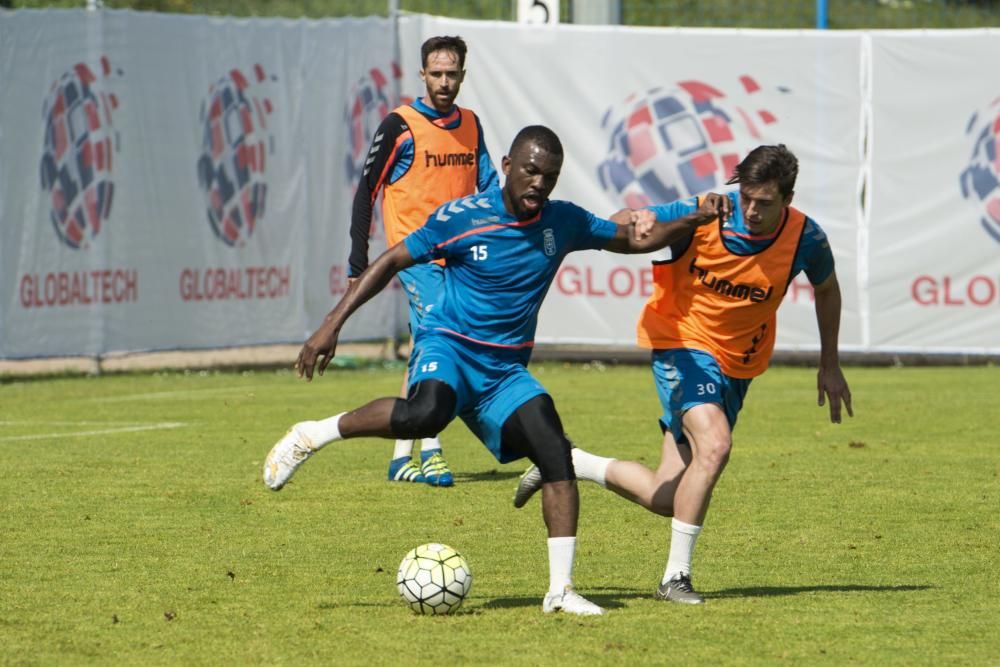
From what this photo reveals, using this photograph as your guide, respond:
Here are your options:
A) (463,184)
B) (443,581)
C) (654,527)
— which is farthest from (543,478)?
(463,184)

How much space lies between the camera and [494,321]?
736cm

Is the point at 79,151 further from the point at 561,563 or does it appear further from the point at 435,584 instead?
the point at 561,563

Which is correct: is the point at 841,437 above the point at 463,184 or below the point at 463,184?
below

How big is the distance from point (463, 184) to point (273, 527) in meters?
2.83

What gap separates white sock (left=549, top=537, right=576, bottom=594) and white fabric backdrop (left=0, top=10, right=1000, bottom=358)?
9869 mm

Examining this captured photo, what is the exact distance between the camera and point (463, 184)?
11.1 metres

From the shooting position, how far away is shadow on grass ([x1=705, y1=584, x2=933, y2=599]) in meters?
7.50

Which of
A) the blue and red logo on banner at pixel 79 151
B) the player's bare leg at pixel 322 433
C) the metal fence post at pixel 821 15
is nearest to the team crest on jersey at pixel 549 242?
Answer: the player's bare leg at pixel 322 433

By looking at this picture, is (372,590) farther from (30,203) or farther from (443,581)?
(30,203)

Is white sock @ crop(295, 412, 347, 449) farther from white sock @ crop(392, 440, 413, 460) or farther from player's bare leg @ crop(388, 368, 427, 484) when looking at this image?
white sock @ crop(392, 440, 413, 460)

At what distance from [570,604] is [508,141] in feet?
37.6

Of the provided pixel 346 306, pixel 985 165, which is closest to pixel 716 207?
pixel 346 306

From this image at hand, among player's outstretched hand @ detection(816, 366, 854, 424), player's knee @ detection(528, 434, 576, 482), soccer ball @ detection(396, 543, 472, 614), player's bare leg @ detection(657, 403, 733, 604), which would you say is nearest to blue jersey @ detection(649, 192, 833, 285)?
player's outstretched hand @ detection(816, 366, 854, 424)

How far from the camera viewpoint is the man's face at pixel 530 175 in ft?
23.6
